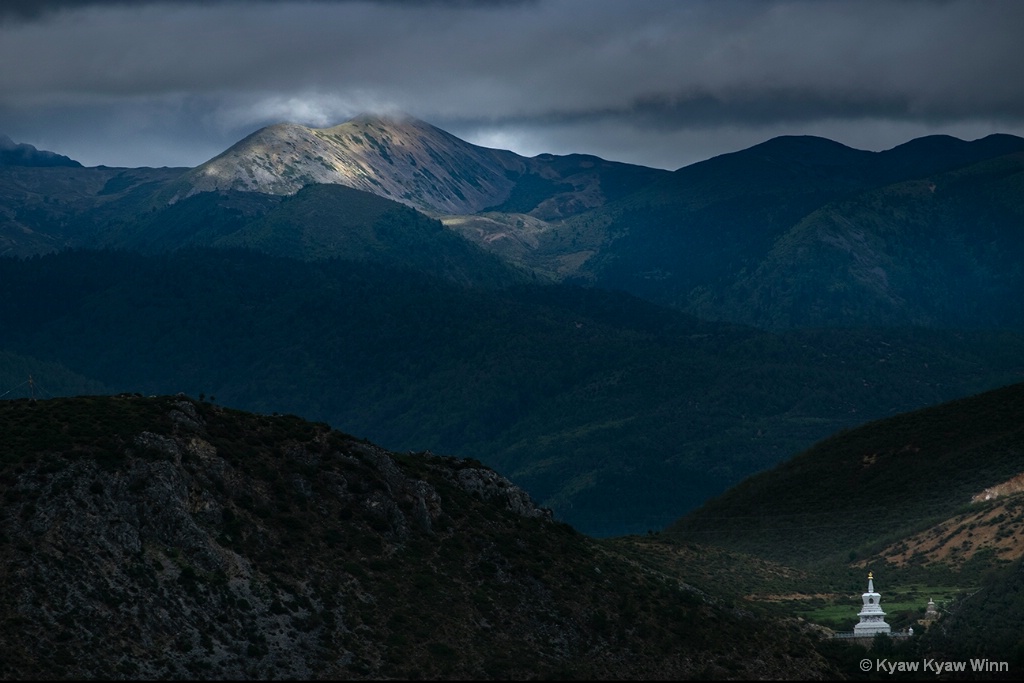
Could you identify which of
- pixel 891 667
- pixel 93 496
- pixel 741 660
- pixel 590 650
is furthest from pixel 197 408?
pixel 891 667

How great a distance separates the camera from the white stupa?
140250 millimetres

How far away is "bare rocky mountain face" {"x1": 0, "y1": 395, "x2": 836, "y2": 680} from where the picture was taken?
101438 mm

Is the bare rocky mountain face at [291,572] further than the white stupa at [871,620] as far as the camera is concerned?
No

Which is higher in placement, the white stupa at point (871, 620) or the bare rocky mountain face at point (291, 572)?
the bare rocky mountain face at point (291, 572)

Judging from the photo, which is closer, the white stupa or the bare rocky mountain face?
the bare rocky mountain face

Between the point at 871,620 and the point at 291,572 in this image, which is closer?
the point at 291,572

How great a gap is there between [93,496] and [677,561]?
8371cm

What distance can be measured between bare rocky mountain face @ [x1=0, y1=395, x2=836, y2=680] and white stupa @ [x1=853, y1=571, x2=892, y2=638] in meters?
6.26

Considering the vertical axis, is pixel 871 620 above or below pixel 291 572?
below

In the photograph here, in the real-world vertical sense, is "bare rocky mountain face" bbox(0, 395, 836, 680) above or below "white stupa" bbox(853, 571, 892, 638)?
above

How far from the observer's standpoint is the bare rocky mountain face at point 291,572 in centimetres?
10144

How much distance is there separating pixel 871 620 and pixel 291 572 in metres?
56.8

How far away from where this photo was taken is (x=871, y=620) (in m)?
141

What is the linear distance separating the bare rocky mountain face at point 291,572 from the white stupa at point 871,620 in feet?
20.5
